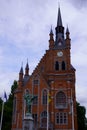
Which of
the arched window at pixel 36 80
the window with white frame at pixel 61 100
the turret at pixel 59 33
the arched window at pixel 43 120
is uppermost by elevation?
the turret at pixel 59 33

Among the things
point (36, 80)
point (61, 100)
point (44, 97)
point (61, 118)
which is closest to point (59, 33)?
point (36, 80)

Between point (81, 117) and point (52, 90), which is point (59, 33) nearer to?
point (52, 90)

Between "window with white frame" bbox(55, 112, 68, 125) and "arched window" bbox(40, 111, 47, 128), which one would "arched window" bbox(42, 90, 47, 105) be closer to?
"arched window" bbox(40, 111, 47, 128)

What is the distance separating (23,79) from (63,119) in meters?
14.3

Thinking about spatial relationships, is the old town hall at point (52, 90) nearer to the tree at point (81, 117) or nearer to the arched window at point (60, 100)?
the arched window at point (60, 100)

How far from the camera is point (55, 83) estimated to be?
173 ft

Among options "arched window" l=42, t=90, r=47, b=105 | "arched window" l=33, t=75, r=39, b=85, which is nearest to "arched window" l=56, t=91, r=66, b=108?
"arched window" l=42, t=90, r=47, b=105

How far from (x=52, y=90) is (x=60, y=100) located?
9.20 ft

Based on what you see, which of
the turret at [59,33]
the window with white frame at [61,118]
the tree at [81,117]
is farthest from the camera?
the tree at [81,117]

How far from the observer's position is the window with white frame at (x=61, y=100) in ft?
165

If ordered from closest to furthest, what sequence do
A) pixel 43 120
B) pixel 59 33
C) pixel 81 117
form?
pixel 43 120 < pixel 59 33 < pixel 81 117

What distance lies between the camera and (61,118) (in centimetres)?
4944

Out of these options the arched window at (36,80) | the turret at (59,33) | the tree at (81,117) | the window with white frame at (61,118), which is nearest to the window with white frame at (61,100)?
the window with white frame at (61,118)

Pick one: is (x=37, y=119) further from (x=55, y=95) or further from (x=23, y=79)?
(x=23, y=79)
